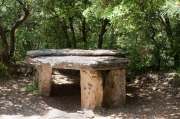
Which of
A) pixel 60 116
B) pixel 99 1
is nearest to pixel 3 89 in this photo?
pixel 60 116

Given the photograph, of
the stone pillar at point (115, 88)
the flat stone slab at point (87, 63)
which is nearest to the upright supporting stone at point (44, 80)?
the flat stone slab at point (87, 63)

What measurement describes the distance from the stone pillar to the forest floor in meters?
0.26

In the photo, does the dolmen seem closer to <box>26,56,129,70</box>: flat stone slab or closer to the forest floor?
<box>26,56,129,70</box>: flat stone slab

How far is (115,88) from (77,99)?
1655 millimetres

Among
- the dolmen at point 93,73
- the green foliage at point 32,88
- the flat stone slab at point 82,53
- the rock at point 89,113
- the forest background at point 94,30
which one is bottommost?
the rock at point 89,113

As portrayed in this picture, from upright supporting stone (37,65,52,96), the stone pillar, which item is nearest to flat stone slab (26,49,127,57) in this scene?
upright supporting stone (37,65,52,96)

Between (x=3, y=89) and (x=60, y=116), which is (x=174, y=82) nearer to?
(x=60, y=116)

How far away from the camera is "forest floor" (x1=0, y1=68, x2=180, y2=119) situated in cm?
723

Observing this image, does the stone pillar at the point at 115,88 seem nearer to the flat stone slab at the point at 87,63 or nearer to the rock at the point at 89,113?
the flat stone slab at the point at 87,63

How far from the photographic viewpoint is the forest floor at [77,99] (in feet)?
23.7

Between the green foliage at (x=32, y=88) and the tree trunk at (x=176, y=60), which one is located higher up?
the tree trunk at (x=176, y=60)

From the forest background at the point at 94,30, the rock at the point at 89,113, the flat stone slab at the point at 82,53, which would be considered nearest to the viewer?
the rock at the point at 89,113

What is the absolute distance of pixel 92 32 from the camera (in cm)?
1366

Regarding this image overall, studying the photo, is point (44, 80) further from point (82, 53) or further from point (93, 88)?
point (93, 88)
